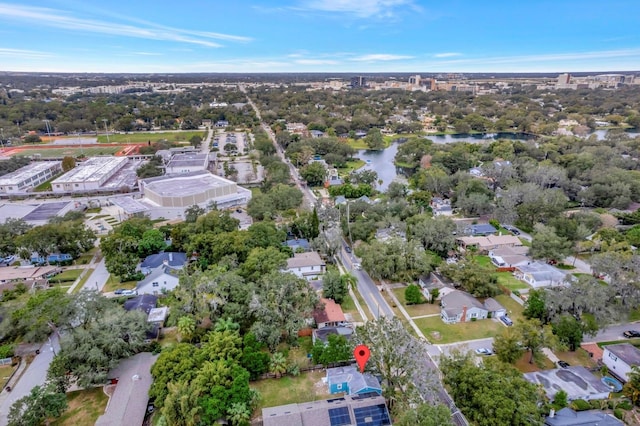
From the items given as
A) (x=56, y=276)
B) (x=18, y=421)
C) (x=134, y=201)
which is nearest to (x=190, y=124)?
(x=134, y=201)

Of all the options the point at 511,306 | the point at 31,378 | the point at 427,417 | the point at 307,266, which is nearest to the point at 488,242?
the point at 511,306

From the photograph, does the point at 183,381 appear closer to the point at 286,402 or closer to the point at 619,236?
the point at 286,402

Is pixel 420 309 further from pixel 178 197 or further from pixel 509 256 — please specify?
pixel 178 197

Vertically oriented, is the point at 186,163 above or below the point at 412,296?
above

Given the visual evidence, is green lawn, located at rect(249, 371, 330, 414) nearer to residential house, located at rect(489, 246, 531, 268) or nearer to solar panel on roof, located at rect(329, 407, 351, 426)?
solar panel on roof, located at rect(329, 407, 351, 426)

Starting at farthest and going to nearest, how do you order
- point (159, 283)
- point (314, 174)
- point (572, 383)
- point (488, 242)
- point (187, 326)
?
point (314, 174) < point (488, 242) < point (159, 283) < point (187, 326) < point (572, 383)

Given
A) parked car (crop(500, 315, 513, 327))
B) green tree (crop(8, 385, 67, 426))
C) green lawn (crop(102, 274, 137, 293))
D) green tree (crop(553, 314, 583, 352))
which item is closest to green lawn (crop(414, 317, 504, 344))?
parked car (crop(500, 315, 513, 327))

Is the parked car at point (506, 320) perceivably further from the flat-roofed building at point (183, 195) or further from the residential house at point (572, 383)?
the flat-roofed building at point (183, 195)
